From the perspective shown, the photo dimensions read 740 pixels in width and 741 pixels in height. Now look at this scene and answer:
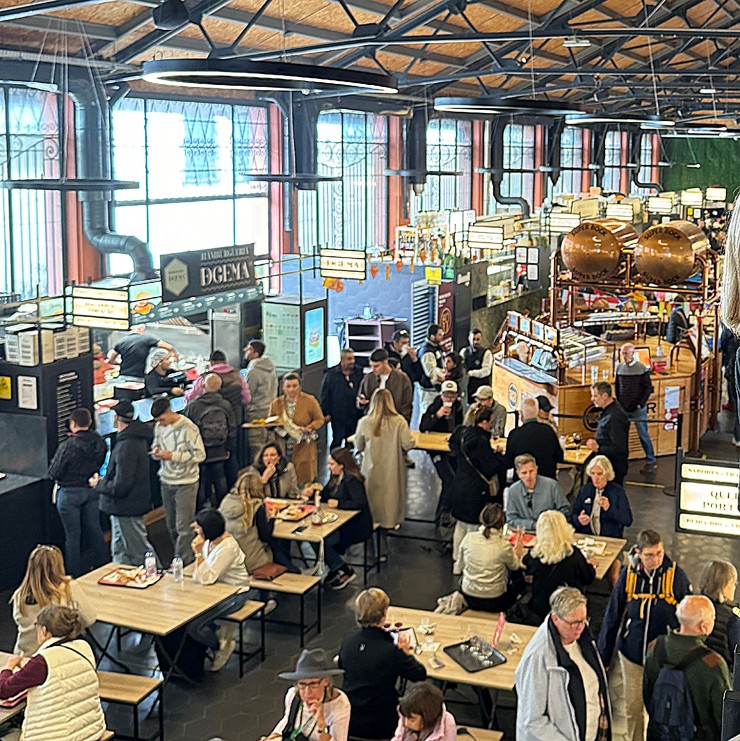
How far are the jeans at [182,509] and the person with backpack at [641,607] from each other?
391cm

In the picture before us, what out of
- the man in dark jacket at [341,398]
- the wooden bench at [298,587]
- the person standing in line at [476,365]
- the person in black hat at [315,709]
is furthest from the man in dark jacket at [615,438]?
the person in black hat at [315,709]

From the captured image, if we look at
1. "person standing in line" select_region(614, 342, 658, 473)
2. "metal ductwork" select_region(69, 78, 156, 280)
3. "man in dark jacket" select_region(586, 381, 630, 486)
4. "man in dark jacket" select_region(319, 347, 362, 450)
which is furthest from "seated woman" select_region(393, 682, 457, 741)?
"metal ductwork" select_region(69, 78, 156, 280)

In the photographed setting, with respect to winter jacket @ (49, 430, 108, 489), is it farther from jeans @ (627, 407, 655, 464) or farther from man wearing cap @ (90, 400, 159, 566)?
jeans @ (627, 407, 655, 464)

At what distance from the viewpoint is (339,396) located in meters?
11.4

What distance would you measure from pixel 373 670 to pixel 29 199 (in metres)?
9.08

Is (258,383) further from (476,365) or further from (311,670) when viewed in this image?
(311,670)

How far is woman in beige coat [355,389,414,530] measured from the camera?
29.7 feet

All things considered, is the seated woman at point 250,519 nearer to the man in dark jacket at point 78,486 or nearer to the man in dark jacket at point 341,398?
the man in dark jacket at point 78,486

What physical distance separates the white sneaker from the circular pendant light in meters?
3.46

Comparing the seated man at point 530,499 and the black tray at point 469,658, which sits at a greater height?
the seated man at point 530,499

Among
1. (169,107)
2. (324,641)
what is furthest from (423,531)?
(169,107)

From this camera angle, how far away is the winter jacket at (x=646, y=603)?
5711mm

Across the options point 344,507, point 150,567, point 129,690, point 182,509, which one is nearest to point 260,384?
point 182,509

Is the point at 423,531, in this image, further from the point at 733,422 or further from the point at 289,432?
the point at 733,422
